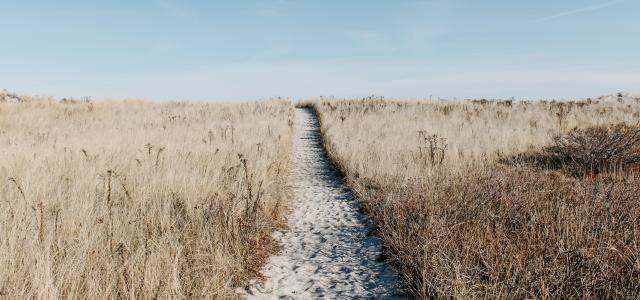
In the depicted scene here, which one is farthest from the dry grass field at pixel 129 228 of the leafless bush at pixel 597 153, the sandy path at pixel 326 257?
the leafless bush at pixel 597 153

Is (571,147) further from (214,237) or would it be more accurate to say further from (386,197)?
(214,237)

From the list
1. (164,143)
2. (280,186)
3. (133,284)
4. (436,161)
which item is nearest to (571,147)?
(436,161)

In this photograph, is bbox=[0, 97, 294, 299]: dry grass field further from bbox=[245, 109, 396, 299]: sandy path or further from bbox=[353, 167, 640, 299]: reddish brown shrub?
bbox=[353, 167, 640, 299]: reddish brown shrub

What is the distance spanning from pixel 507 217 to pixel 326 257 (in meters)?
2.17

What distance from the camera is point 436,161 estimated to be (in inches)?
328

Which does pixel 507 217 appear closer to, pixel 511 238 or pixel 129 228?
pixel 511 238

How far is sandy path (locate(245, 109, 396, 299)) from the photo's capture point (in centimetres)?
357

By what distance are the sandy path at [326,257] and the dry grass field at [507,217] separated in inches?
9.8

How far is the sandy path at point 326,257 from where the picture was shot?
3568 millimetres

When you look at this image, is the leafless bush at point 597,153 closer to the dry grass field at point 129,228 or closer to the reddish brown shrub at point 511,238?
the reddish brown shrub at point 511,238

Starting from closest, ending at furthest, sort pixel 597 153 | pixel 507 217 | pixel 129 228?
pixel 129 228
pixel 507 217
pixel 597 153

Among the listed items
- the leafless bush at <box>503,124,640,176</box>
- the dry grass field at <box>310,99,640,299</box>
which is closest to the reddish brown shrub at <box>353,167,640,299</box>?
the dry grass field at <box>310,99,640,299</box>

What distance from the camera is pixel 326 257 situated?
439 cm

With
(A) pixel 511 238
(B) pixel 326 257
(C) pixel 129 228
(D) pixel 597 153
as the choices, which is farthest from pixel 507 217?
(D) pixel 597 153
